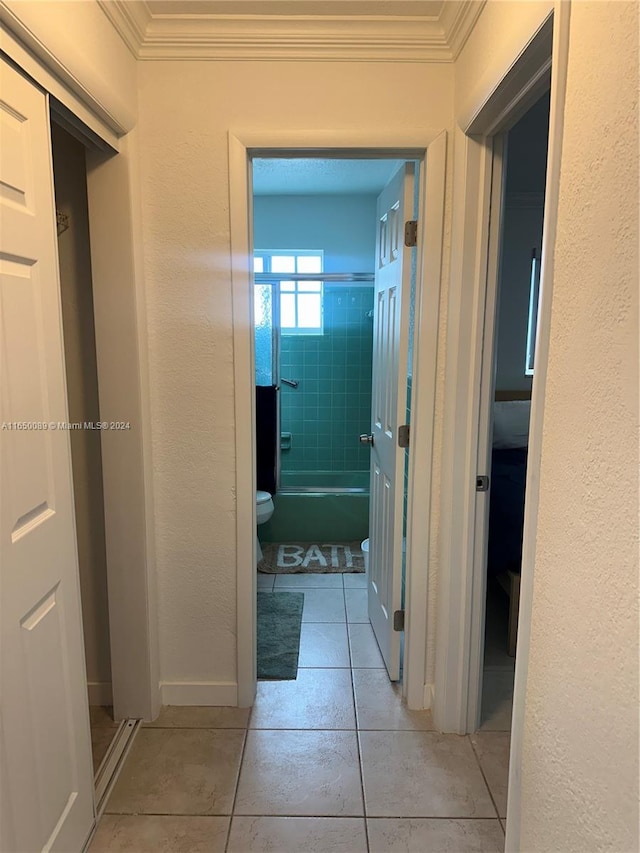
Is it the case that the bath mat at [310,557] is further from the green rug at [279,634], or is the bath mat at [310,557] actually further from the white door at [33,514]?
the white door at [33,514]

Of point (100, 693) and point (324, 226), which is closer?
point (100, 693)

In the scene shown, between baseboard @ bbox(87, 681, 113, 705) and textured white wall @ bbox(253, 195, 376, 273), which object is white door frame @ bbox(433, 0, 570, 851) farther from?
textured white wall @ bbox(253, 195, 376, 273)

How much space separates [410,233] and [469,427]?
2.49 feet

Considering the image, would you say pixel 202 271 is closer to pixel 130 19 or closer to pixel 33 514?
pixel 130 19

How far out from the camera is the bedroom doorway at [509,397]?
193 centimetres

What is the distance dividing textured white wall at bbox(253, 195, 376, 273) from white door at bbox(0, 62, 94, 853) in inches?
117

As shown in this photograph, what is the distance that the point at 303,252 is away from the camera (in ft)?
14.1

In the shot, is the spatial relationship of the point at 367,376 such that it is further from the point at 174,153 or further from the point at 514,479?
the point at 174,153

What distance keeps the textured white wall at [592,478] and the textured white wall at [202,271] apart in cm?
97

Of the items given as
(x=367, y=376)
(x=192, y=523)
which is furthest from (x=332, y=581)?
(x=367, y=376)

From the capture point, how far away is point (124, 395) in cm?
194

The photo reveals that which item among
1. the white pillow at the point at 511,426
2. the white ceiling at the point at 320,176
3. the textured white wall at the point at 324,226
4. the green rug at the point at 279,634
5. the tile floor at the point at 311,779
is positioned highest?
the white ceiling at the point at 320,176

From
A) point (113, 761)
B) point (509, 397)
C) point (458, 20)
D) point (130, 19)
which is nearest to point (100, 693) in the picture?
point (113, 761)

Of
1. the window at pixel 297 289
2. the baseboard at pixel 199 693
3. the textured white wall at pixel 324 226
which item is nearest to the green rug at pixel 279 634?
the baseboard at pixel 199 693
